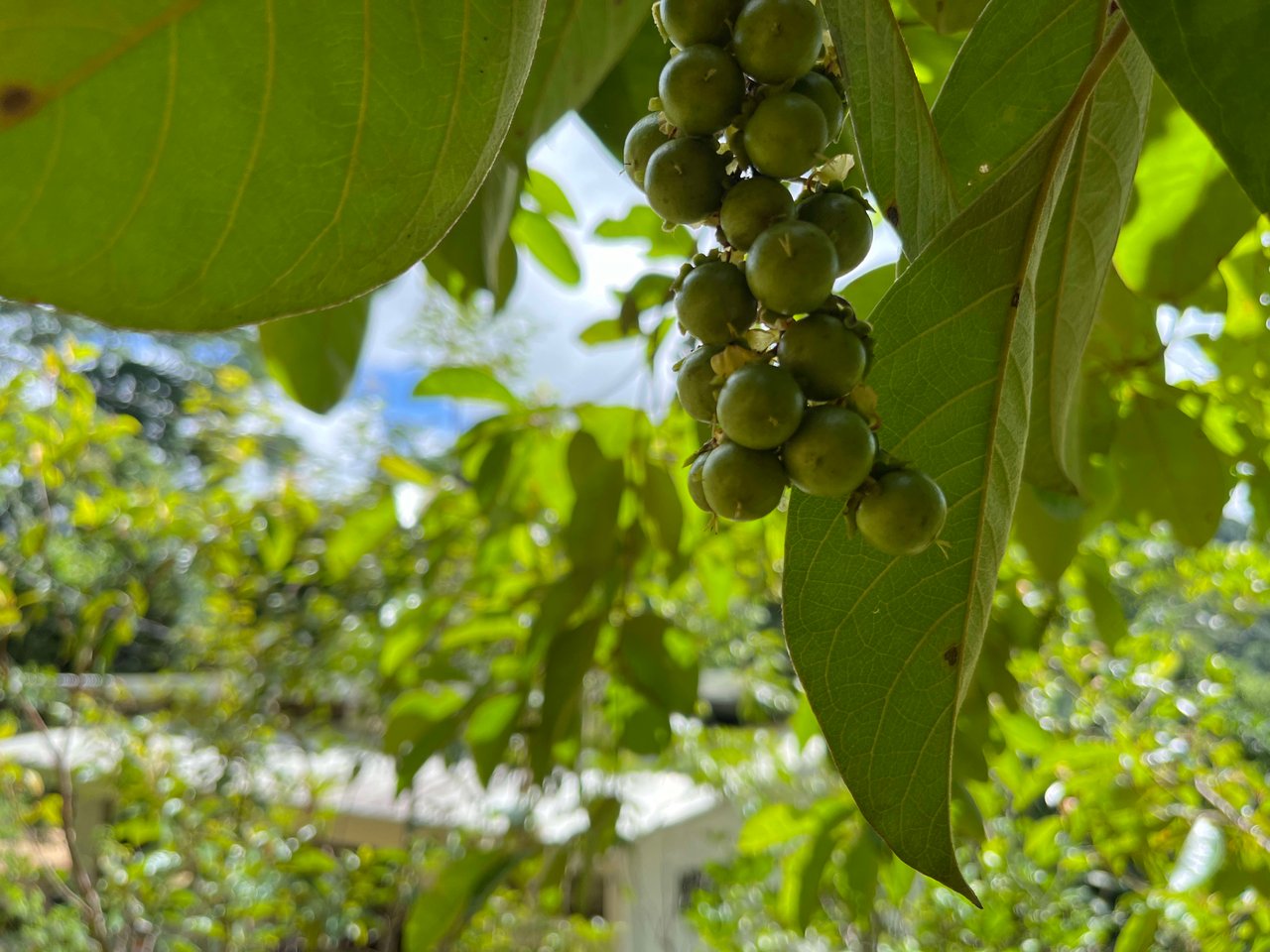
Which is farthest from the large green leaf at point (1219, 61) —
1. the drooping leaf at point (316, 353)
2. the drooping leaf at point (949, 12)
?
the drooping leaf at point (316, 353)

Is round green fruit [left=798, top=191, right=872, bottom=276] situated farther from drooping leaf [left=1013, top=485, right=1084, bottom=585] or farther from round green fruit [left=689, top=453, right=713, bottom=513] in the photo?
drooping leaf [left=1013, top=485, right=1084, bottom=585]

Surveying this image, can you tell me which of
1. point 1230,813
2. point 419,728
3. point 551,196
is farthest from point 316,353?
point 1230,813

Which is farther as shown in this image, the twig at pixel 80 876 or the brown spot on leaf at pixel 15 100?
the twig at pixel 80 876

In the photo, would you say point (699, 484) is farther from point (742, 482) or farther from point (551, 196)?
point (551, 196)

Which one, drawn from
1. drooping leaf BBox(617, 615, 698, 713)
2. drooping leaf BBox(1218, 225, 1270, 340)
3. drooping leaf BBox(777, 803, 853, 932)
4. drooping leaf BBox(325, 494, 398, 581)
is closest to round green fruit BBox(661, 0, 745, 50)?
drooping leaf BBox(1218, 225, 1270, 340)

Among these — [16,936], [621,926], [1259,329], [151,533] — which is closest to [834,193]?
[1259,329]

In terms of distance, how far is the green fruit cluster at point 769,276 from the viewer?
0.31m

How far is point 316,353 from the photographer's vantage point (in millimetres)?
734

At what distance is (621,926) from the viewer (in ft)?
9.20

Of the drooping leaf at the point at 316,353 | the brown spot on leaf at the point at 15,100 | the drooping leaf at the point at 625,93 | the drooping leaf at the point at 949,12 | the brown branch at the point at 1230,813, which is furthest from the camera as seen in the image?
the brown branch at the point at 1230,813

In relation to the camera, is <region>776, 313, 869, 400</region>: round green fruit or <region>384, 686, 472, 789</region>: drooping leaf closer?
<region>776, 313, 869, 400</region>: round green fruit

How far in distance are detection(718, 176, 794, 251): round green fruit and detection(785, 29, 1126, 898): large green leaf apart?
0.19 feet

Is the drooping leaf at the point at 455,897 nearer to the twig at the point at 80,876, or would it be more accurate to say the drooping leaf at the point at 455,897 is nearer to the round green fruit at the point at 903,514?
the round green fruit at the point at 903,514

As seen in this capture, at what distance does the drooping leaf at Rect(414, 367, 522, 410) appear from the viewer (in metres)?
1.22
